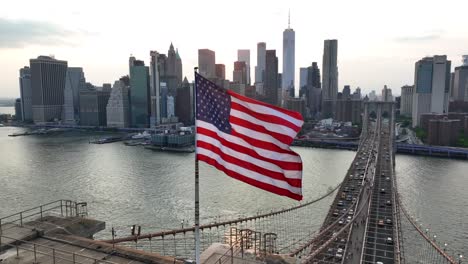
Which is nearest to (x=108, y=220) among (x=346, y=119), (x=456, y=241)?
(x=456, y=241)

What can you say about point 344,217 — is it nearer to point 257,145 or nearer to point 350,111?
point 257,145

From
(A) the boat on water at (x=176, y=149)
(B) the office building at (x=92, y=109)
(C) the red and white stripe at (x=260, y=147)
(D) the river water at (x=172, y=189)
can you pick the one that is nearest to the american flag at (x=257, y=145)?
(C) the red and white stripe at (x=260, y=147)

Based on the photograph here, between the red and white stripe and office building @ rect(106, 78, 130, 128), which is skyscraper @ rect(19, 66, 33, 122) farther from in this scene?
the red and white stripe

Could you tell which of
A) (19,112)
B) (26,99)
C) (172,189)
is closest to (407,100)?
(172,189)

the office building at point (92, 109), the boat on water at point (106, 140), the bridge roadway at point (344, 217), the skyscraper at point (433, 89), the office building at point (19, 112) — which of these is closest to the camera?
the bridge roadway at point (344, 217)

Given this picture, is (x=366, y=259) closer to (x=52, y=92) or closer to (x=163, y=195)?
(x=163, y=195)

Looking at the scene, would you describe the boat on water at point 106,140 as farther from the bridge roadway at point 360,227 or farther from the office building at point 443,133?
the office building at point 443,133

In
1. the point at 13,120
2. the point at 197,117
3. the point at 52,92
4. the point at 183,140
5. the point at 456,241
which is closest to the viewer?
the point at 197,117
